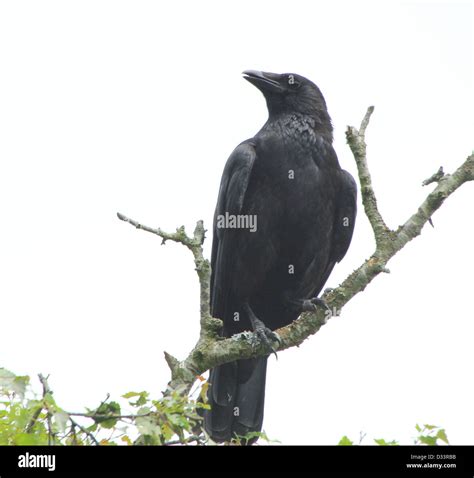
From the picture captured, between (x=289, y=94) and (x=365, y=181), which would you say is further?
(x=289, y=94)

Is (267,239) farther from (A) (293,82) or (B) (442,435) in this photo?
(B) (442,435)

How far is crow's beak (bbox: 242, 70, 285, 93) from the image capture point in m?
7.96

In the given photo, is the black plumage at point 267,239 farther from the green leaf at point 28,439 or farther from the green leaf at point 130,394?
the green leaf at point 28,439

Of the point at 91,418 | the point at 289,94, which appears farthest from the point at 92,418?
the point at 289,94

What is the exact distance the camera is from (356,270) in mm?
5852

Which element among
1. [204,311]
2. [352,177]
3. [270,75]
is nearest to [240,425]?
[204,311]

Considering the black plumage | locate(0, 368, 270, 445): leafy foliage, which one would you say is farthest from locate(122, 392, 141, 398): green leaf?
the black plumage

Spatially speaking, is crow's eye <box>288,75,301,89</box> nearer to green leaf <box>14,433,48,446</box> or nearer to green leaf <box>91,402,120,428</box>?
green leaf <box>91,402,120,428</box>

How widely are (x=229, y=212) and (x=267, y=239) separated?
0.38 meters

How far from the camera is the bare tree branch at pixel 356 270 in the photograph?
5.61 meters

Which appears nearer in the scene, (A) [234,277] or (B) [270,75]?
(A) [234,277]
